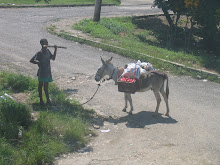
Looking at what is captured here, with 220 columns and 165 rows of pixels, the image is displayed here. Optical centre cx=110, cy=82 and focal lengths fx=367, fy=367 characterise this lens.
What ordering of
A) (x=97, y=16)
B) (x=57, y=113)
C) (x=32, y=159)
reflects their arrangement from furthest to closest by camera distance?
1. (x=97, y=16)
2. (x=57, y=113)
3. (x=32, y=159)

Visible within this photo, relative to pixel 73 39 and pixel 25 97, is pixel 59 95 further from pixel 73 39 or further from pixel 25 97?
pixel 73 39

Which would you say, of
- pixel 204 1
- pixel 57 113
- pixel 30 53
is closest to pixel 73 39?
pixel 30 53

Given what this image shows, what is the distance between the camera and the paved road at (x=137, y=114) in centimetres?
777

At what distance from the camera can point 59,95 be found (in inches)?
416

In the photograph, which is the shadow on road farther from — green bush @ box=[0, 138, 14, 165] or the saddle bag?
green bush @ box=[0, 138, 14, 165]

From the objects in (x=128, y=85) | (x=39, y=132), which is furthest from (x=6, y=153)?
(x=128, y=85)

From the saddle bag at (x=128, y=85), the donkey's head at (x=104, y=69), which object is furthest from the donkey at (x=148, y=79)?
the saddle bag at (x=128, y=85)

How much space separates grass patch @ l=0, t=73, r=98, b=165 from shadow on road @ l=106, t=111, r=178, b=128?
2.57 feet

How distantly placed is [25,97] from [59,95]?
0.96 meters

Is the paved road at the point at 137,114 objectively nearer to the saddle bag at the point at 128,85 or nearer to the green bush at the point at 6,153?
the saddle bag at the point at 128,85

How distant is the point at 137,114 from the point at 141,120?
15.9 inches

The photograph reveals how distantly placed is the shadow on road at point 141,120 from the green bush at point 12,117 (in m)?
2.19

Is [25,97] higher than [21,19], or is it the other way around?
[21,19]

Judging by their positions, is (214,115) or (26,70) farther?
(26,70)
